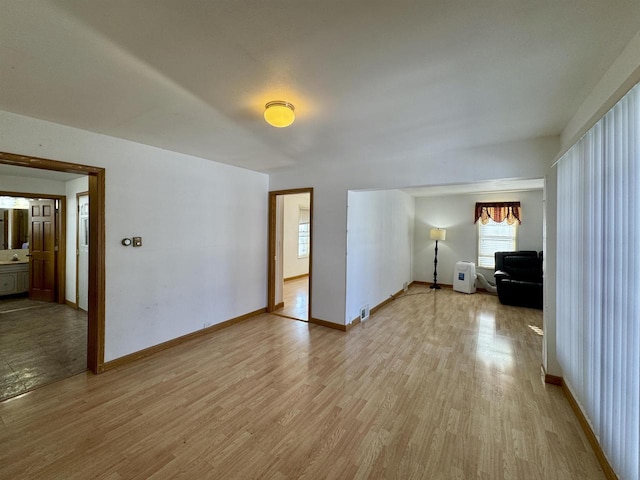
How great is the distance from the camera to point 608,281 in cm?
155

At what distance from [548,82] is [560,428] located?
8.08 ft

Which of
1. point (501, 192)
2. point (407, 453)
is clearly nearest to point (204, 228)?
point (407, 453)

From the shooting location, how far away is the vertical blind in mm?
1307

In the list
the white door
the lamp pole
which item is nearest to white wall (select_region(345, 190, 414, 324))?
the lamp pole

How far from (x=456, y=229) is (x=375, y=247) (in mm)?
3223

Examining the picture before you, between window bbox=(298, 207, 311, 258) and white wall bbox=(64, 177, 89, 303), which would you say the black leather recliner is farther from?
white wall bbox=(64, 177, 89, 303)

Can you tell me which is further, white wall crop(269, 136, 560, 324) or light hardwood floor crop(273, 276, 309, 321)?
light hardwood floor crop(273, 276, 309, 321)

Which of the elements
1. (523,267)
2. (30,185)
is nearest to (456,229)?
(523,267)

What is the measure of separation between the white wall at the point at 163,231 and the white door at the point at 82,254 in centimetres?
248

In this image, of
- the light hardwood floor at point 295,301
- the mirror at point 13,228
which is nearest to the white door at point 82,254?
the mirror at point 13,228

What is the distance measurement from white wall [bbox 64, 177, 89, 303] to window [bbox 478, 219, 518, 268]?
8.57m

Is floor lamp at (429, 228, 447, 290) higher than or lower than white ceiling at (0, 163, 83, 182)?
lower

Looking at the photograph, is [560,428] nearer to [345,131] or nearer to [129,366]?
[345,131]

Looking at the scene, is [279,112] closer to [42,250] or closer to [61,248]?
[61,248]
